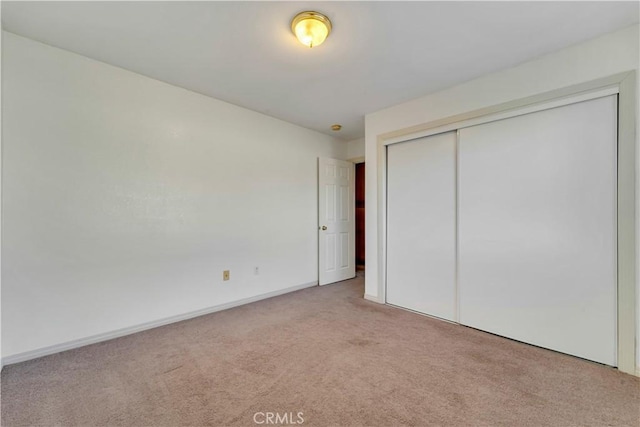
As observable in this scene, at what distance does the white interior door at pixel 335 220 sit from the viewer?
412 centimetres

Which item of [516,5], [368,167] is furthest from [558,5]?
[368,167]

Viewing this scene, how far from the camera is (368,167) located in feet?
11.2

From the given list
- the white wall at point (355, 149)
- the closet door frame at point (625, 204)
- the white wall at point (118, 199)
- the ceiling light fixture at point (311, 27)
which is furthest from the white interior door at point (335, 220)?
the closet door frame at point (625, 204)

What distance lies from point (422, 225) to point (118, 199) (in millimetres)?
3054

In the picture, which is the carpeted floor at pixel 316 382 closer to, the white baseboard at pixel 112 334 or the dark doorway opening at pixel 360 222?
the white baseboard at pixel 112 334

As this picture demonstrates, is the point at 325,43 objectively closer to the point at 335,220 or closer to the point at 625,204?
the point at 625,204

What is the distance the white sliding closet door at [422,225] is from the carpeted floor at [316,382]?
1.61 ft

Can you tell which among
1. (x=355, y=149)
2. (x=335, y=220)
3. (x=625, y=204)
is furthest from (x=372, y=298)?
(x=355, y=149)

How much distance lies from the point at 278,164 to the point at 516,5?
275 centimetres

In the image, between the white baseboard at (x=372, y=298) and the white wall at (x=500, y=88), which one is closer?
the white wall at (x=500, y=88)

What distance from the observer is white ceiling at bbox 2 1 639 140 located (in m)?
1.68

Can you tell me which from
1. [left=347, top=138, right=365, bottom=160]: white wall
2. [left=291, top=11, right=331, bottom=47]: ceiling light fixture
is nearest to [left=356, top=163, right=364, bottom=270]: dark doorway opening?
[left=347, top=138, right=365, bottom=160]: white wall

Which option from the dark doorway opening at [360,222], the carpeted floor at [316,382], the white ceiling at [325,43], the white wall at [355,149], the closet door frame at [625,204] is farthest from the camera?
the dark doorway opening at [360,222]

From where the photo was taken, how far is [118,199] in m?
2.37
